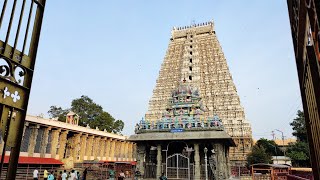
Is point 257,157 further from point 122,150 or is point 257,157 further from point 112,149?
point 122,150

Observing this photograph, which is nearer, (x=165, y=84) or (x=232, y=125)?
(x=232, y=125)

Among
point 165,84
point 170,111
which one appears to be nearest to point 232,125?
point 165,84

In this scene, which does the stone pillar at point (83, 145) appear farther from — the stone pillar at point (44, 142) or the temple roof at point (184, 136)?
the temple roof at point (184, 136)

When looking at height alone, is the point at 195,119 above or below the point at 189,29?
below

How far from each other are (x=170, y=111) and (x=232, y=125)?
29.5m

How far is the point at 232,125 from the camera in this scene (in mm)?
49500

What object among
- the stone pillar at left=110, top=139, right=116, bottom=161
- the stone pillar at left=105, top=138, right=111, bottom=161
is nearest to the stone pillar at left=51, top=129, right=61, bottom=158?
the stone pillar at left=105, top=138, right=111, bottom=161

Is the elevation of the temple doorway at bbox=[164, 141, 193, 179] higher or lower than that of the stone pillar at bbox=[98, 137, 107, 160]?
lower

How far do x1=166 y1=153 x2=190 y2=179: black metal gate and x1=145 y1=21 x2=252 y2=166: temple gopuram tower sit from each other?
28.5 m

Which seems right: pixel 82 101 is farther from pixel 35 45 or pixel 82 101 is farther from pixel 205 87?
pixel 35 45

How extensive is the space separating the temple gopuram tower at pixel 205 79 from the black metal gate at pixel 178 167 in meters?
28.5

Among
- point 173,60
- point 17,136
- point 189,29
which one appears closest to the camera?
point 17,136

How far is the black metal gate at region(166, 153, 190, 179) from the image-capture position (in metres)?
18.2

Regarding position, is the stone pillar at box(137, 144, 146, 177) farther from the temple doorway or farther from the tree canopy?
the tree canopy
